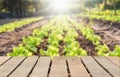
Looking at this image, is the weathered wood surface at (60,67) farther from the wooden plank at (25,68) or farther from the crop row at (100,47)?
the crop row at (100,47)

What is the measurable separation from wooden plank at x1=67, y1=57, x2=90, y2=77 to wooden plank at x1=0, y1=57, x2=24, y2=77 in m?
0.79

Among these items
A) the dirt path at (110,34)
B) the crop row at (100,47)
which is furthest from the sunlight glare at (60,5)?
the crop row at (100,47)

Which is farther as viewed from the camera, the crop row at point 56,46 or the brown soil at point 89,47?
the brown soil at point 89,47

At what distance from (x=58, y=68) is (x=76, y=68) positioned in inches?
9.8

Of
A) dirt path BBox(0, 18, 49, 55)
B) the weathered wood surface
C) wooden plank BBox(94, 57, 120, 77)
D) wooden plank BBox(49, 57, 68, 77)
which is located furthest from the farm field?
wooden plank BBox(49, 57, 68, 77)

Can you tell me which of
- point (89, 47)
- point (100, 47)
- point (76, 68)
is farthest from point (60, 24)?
point (76, 68)

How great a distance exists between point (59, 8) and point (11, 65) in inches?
3701

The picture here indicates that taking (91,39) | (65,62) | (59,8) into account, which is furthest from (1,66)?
(59,8)

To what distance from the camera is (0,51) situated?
31.6 feet

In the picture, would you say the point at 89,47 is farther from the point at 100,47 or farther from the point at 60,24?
the point at 60,24

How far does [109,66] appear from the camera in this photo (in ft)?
14.1

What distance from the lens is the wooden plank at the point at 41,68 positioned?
379 cm

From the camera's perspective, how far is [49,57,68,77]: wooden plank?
3798 millimetres

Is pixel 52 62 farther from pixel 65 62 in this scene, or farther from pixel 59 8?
pixel 59 8
